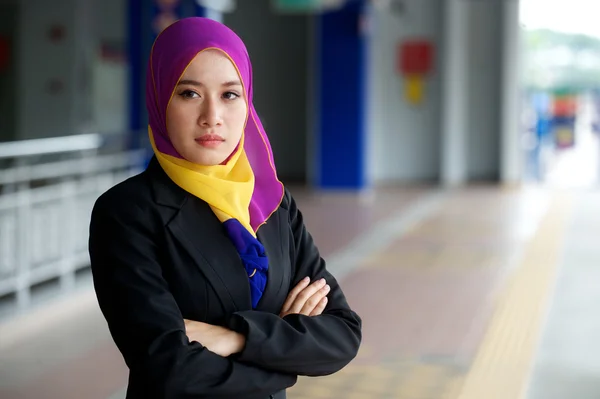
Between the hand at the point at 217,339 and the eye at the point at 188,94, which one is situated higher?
the eye at the point at 188,94

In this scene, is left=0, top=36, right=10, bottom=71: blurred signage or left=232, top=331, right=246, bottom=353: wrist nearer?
left=232, top=331, right=246, bottom=353: wrist

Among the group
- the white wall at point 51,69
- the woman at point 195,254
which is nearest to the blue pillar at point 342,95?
the white wall at point 51,69

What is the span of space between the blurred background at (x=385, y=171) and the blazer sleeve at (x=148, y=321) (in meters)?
2.19

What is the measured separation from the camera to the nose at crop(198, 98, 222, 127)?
1.62 meters

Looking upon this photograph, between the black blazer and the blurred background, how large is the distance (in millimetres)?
2160

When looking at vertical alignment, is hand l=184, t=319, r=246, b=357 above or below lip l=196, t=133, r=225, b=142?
below

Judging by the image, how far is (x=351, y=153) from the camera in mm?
10781

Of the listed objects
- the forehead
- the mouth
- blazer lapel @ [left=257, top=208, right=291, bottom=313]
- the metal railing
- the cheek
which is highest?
the forehead

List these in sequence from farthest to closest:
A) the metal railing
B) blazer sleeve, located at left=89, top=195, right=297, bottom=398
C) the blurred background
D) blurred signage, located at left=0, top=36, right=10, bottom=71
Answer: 1. blurred signage, located at left=0, top=36, right=10, bottom=71
2. the metal railing
3. the blurred background
4. blazer sleeve, located at left=89, top=195, right=297, bottom=398

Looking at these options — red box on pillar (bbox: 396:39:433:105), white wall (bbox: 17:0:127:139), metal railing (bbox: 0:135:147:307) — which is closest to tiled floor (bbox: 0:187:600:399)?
metal railing (bbox: 0:135:147:307)

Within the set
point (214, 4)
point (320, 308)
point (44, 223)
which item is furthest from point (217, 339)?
point (214, 4)

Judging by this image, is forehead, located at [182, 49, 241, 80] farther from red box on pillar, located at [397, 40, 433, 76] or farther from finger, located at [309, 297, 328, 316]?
red box on pillar, located at [397, 40, 433, 76]

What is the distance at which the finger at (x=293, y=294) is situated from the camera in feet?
5.83

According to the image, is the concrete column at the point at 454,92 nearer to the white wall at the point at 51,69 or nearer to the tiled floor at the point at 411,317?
the tiled floor at the point at 411,317
